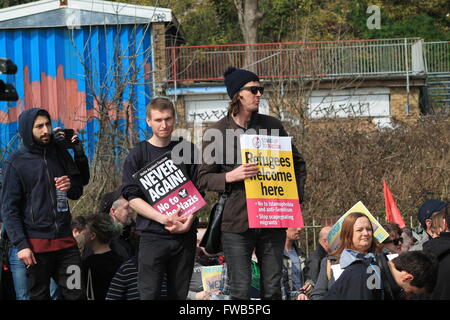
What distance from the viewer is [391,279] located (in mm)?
5863

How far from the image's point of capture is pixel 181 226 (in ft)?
20.4

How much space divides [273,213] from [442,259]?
1.53m

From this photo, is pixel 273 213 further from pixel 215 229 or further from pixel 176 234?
pixel 176 234

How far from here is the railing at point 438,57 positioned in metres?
26.7

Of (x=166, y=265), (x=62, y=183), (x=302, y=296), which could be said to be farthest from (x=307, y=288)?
(x=62, y=183)

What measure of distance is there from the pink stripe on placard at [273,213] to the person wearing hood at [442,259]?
1.12 meters

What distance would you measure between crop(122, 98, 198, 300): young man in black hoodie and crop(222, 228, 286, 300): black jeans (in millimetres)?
346

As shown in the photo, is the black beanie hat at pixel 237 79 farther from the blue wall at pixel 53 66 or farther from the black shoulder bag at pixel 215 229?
the blue wall at pixel 53 66

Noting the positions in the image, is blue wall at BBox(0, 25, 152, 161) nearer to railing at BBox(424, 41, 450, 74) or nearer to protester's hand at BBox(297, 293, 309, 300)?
railing at BBox(424, 41, 450, 74)

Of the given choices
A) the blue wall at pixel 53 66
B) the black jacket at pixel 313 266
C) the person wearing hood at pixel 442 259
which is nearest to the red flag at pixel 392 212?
the black jacket at pixel 313 266

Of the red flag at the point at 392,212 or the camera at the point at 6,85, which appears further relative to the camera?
the red flag at the point at 392,212

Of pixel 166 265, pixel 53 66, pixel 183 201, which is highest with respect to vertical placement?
pixel 53 66

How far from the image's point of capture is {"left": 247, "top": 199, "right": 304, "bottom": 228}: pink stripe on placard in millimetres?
6096

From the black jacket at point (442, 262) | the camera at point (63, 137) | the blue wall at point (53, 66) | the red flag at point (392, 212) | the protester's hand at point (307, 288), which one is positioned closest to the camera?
the black jacket at point (442, 262)
